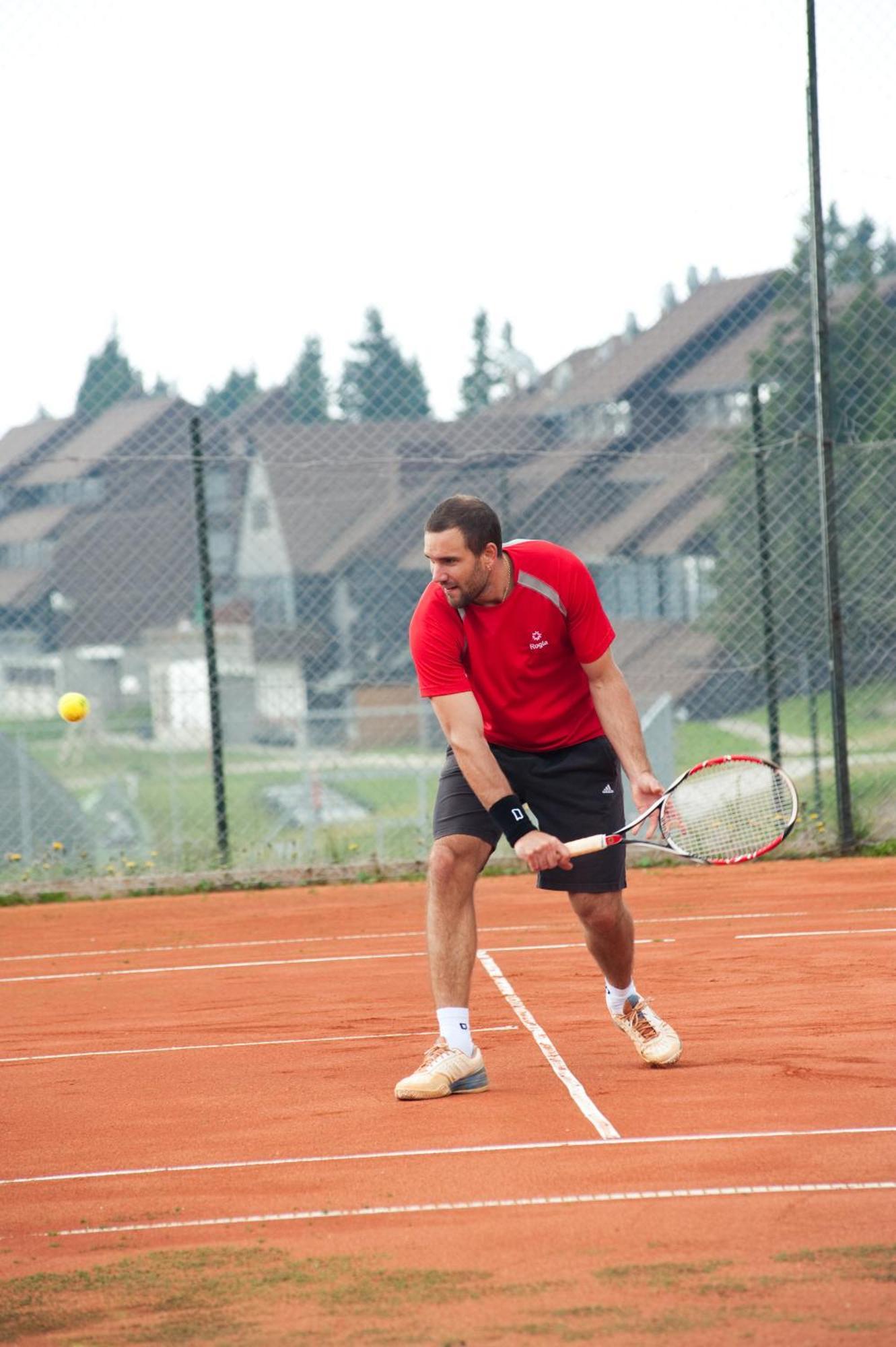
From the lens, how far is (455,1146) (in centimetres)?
398

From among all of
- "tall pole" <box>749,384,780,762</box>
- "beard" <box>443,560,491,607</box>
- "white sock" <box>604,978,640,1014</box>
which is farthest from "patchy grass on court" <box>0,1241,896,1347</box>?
"tall pole" <box>749,384,780,762</box>

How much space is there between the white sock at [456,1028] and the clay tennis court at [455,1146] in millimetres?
148

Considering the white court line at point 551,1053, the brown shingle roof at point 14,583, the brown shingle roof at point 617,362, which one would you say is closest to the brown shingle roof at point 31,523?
the brown shingle roof at point 14,583

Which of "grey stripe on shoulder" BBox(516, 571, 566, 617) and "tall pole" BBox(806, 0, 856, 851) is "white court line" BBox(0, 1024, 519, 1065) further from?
"tall pole" BBox(806, 0, 856, 851)

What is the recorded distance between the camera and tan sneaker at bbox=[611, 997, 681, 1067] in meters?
4.68

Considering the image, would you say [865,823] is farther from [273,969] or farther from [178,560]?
[178,560]

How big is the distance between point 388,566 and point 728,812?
901 cm

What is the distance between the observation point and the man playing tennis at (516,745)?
14.6 ft

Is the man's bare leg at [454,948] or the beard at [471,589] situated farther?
the man's bare leg at [454,948]

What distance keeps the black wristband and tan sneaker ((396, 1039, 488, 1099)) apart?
639 millimetres

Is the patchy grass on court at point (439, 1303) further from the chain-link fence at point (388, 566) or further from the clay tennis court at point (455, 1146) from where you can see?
the chain-link fence at point (388, 566)

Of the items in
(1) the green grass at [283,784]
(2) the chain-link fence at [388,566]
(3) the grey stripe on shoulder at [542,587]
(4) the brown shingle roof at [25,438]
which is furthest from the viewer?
(4) the brown shingle roof at [25,438]

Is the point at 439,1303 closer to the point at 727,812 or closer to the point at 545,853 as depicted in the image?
the point at 545,853

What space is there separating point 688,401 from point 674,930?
5.77 metres
